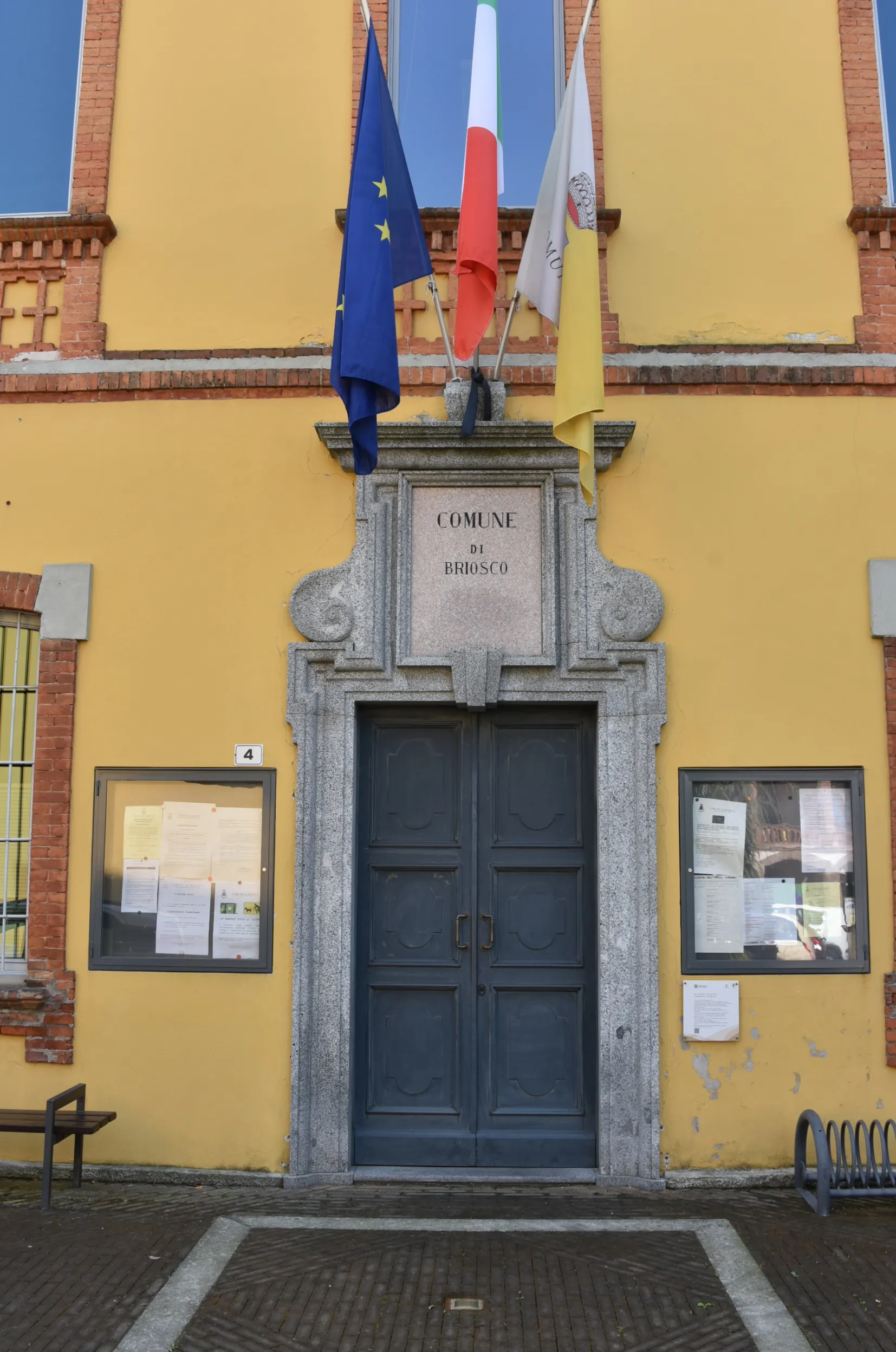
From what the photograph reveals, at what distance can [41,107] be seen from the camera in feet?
23.0

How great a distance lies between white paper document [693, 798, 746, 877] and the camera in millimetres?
6125

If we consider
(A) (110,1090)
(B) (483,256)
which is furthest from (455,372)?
(A) (110,1090)

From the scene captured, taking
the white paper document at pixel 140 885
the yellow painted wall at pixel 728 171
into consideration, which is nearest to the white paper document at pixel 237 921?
the white paper document at pixel 140 885

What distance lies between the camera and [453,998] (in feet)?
20.5

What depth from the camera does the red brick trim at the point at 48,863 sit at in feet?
20.1

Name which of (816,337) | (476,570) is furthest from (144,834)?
(816,337)

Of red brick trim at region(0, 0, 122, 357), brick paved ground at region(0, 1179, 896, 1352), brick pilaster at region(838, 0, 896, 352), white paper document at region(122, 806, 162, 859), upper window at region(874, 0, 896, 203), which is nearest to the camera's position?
brick paved ground at region(0, 1179, 896, 1352)

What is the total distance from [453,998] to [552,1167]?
1.05 metres

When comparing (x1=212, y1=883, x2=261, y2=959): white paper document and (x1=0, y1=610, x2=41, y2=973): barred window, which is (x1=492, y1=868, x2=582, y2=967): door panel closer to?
(x1=212, y1=883, x2=261, y2=959): white paper document

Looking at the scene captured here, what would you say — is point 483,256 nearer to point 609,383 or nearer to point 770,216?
point 609,383

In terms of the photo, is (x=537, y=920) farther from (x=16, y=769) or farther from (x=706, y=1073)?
(x=16, y=769)

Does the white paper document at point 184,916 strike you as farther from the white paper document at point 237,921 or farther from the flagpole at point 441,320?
the flagpole at point 441,320

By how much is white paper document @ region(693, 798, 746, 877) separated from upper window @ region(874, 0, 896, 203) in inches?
154

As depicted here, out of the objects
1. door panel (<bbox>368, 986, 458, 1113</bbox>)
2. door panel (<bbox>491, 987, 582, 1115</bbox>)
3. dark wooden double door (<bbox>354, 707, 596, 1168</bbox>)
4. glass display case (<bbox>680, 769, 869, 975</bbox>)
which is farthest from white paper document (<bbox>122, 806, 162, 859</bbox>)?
glass display case (<bbox>680, 769, 869, 975</bbox>)
